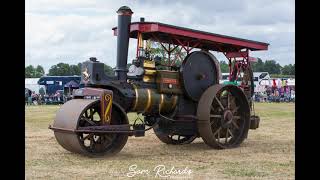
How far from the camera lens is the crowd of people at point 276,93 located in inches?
1609

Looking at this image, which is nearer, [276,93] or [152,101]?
[152,101]

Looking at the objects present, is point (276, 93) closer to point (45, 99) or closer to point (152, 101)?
point (45, 99)

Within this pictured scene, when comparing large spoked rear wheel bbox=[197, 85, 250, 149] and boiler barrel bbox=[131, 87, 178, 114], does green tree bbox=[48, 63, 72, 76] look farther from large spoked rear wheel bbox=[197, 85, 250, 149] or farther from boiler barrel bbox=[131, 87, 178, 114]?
boiler barrel bbox=[131, 87, 178, 114]

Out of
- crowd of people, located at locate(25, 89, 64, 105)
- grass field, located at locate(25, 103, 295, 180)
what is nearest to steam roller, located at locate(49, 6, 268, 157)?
grass field, located at locate(25, 103, 295, 180)

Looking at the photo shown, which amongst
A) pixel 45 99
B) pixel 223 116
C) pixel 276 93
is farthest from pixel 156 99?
pixel 276 93

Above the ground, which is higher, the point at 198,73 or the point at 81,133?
the point at 198,73

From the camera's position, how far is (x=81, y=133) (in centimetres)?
816

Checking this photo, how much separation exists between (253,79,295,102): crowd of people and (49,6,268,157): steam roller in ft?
102

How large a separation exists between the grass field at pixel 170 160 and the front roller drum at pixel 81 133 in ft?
0.64

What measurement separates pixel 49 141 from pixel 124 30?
11.2ft

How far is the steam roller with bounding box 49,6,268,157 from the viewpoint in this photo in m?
8.12

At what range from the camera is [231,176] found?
661 cm

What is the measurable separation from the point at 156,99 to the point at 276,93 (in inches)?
1331
